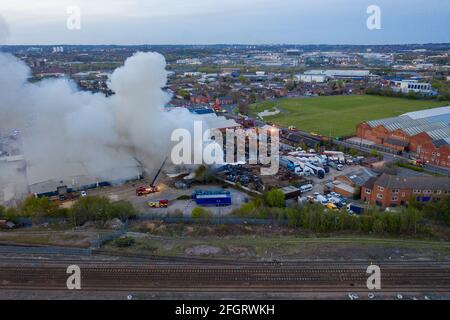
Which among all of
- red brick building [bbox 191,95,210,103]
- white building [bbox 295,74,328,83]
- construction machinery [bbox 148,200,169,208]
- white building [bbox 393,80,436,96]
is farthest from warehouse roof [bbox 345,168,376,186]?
white building [bbox 295,74,328,83]

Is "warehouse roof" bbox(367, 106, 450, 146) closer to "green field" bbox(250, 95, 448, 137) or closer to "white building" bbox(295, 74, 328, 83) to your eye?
"green field" bbox(250, 95, 448, 137)

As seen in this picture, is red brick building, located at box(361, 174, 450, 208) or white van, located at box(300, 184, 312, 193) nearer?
red brick building, located at box(361, 174, 450, 208)

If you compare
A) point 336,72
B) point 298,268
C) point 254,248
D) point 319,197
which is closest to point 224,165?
point 319,197

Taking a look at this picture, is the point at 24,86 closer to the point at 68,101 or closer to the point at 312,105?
the point at 68,101

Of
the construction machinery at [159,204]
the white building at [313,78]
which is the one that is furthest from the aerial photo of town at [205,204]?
the white building at [313,78]

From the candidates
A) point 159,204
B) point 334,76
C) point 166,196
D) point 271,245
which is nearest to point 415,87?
point 334,76

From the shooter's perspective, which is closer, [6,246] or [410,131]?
[6,246]
